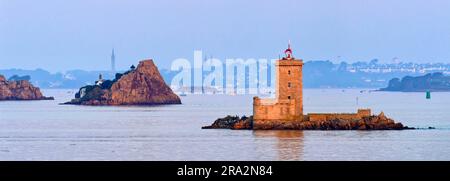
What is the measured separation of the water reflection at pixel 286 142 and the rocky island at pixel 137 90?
3462 inches

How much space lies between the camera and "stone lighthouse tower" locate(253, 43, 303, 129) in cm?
7406

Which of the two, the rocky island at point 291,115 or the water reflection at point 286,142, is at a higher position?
the rocky island at point 291,115

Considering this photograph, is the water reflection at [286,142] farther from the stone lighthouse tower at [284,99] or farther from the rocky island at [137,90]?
the rocky island at [137,90]

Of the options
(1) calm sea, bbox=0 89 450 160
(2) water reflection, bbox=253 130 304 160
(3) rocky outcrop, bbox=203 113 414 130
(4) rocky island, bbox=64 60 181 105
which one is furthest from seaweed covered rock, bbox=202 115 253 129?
(4) rocky island, bbox=64 60 181 105

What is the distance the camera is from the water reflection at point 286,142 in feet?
197

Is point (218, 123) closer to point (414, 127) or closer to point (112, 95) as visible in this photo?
point (414, 127)

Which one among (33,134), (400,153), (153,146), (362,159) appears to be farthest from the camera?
(33,134)

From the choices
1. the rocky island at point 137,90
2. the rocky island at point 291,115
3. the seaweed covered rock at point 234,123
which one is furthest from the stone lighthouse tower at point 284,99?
the rocky island at point 137,90

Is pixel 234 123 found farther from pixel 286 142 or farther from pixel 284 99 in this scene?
pixel 286 142

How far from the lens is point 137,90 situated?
164000 millimetres

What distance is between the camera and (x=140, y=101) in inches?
6496
